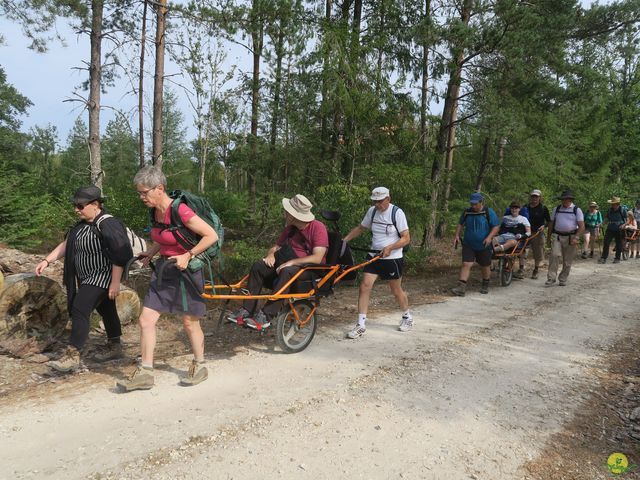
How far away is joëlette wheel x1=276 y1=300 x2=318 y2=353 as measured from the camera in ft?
16.8

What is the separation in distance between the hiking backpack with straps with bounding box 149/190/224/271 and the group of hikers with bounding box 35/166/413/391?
0.02 metres

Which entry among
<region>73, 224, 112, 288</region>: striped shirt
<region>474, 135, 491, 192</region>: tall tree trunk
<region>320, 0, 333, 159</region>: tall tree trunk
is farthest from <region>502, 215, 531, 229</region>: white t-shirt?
<region>73, 224, 112, 288</region>: striped shirt

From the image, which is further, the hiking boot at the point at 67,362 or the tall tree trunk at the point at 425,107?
the tall tree trunk at the point at 425,107

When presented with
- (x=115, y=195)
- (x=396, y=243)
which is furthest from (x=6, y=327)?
(x=115, y=195)

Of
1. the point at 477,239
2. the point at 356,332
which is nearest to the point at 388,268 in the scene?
the point at 356,332

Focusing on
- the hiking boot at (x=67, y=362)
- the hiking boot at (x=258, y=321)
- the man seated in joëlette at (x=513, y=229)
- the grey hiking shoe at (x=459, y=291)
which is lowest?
the hiking boot at (x=67, y=362)

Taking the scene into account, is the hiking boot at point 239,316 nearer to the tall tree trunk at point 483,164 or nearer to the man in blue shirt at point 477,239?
the man in blue shirt at point 477,239

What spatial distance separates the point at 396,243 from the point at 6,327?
4.92m

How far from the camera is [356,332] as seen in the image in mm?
6008

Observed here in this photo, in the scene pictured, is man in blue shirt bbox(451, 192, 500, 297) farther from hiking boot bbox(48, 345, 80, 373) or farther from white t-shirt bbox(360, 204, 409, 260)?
hiking boot bbox(48, 345, 80, 373)

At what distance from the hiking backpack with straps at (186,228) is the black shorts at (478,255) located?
6.31m

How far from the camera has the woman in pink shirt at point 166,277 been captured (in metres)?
3.86

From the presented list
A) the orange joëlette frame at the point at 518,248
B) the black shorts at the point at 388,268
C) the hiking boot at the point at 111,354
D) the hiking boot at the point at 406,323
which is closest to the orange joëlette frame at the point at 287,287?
the black shorts at the point at 388,268

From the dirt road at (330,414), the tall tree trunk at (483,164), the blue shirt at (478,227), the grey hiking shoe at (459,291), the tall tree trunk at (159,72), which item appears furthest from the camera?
the tall tree trunk at (483,164)
